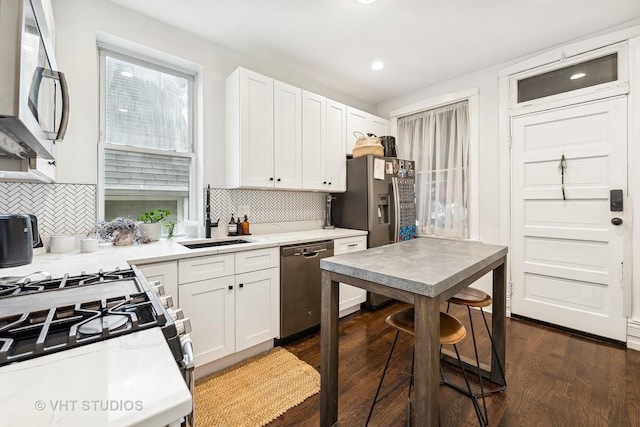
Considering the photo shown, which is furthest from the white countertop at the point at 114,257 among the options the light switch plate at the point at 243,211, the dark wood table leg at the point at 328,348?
the dark wood table leg at the point at 328,348

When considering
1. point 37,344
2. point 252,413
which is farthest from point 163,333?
point 252,413

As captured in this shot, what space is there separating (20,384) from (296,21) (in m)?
2.74

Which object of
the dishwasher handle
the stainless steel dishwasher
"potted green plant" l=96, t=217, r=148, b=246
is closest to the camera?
"potted green plant" l=96, t=217, r=148, b=246

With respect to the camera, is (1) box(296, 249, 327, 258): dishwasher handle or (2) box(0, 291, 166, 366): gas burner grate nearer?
(2) box(0, 291, 166, 366): gas burner grate

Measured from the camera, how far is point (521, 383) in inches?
76.5

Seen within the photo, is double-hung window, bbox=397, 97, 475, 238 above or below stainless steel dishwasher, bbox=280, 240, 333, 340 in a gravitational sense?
above

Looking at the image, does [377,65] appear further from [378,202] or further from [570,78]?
[570,78]

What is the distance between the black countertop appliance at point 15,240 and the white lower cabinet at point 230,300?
73 cm

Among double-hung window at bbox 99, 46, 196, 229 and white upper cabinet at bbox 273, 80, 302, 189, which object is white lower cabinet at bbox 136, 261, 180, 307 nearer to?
double-hung window at bbox 99, 46, 196, 229

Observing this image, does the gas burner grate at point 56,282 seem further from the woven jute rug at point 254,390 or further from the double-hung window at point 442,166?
the double-hung window at point 442,166

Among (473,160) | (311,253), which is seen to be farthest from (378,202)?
(473,160)

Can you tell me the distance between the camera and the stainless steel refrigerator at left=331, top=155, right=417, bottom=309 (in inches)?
127

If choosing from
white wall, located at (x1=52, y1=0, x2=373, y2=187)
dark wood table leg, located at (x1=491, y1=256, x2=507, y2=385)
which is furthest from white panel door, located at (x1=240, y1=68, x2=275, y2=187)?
dark wood table leg, located at (x1=491, y1=256, x2=507, y2=385)

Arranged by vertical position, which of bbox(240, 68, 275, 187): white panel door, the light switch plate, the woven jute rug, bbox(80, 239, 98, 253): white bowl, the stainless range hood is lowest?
the woven jute rug
